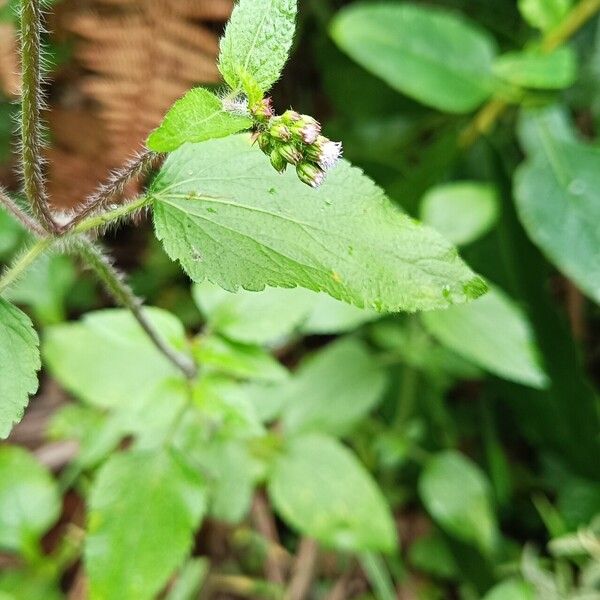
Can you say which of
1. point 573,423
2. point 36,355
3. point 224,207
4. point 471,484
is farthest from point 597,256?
point 36,355

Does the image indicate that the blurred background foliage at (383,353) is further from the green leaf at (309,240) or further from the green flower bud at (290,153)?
the green flower bud at (290,153)

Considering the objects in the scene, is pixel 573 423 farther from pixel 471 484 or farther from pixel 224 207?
pixel 224 207

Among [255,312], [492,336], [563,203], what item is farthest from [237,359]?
[563,203]

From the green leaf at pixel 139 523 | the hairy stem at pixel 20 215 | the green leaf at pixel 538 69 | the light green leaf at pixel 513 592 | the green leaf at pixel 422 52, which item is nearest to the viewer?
the hairy stem at pixel 20 215

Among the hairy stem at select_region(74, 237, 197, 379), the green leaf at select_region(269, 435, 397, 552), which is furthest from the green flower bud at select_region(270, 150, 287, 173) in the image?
the green leaf at select_region(269, 435, 397, 552)

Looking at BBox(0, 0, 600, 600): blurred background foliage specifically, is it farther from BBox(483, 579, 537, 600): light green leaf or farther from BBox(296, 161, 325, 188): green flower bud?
BBox(296, 161, 325, 188): green flower bud

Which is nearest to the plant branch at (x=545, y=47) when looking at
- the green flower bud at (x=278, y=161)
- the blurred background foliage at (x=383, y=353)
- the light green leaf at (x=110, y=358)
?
the blurred background foliage at (x=383, y=353)
